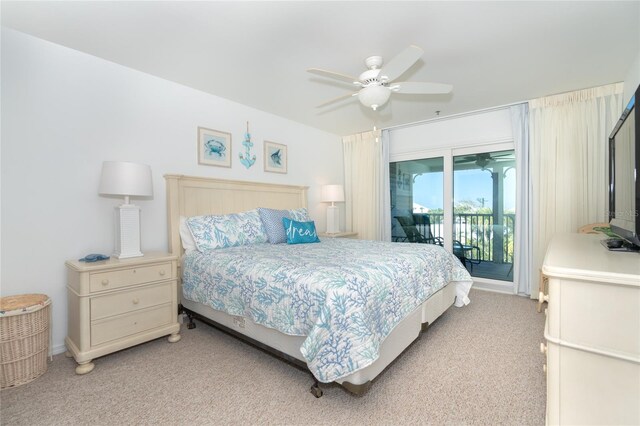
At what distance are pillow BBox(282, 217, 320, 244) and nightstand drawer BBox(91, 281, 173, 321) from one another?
1.27 m

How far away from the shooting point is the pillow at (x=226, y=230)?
2719 millimetres

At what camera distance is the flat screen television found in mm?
1261

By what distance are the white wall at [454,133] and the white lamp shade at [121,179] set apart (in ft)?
12.0

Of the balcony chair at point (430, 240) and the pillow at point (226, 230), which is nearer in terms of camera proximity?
the pillow at point (226, 230)

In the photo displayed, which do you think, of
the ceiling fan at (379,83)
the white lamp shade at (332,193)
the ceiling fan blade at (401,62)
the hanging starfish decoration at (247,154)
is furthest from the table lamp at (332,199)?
the ceiling fan blade at (401,62)

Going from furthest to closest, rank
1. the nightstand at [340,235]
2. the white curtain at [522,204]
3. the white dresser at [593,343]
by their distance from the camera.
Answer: the nightstand at [340,235]
the white curtain at [522,204]
the white dresser at [593,343]

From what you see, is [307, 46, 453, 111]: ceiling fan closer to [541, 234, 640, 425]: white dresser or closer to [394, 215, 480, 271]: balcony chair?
[541, 234, 640, 425]: white dresser

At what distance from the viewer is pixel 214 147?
3.28 meters

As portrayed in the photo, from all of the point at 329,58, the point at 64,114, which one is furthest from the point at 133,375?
the point at 329,58

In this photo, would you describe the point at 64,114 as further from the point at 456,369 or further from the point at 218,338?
the point at 456,369

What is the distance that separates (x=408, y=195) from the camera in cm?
467

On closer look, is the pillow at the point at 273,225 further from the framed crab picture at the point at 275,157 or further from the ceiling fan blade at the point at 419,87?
the ceiling fan blade at the point at 419,87

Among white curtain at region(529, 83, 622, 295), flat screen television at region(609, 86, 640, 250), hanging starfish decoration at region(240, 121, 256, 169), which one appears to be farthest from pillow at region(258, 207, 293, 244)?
white curtain at region(529, 83, 622, 295)

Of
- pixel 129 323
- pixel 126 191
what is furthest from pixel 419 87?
pixel 129 323
